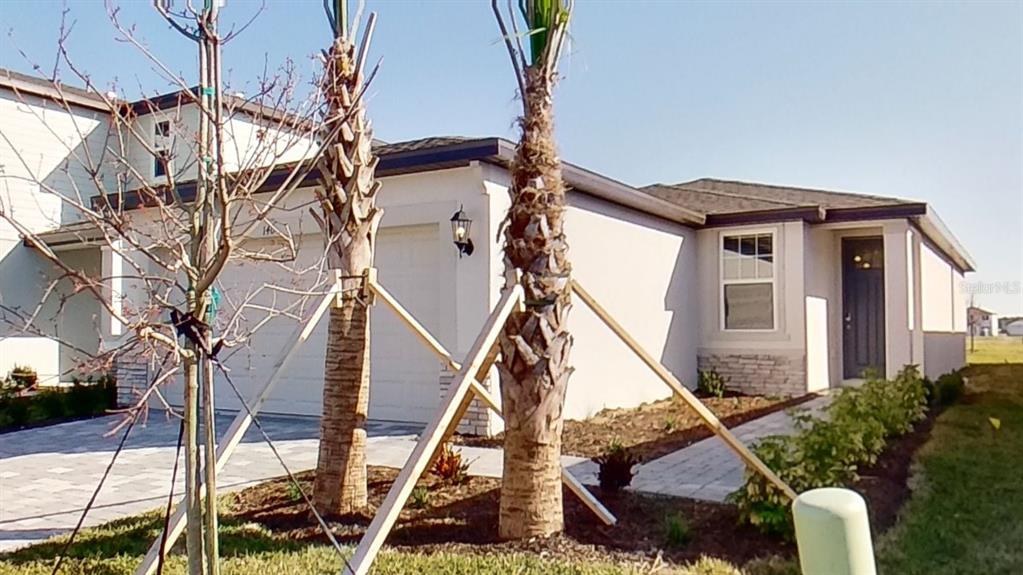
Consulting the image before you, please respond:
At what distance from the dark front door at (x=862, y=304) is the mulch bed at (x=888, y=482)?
697 cm

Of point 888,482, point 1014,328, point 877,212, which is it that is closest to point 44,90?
point 888,482

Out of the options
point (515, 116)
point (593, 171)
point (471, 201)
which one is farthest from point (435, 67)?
point (515, 116)

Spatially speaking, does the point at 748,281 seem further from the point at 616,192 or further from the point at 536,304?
the point at 536,304

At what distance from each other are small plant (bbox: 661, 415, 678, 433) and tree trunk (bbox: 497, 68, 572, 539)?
5.06 metres

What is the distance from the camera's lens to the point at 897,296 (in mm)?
12586

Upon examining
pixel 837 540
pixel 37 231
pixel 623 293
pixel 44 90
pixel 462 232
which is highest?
pixel 44 90

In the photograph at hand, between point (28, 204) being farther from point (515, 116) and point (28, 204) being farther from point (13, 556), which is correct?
point (515, 116)

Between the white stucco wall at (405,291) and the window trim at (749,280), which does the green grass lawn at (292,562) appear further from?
the window trim at (749,280)

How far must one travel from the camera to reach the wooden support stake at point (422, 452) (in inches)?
140

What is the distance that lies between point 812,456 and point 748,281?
872cm

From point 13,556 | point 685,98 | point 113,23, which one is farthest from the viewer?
point 685,98

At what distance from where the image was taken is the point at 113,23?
9.59 ft

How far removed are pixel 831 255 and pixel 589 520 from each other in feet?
36.9

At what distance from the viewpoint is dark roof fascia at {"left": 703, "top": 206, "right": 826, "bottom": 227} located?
12.7m
